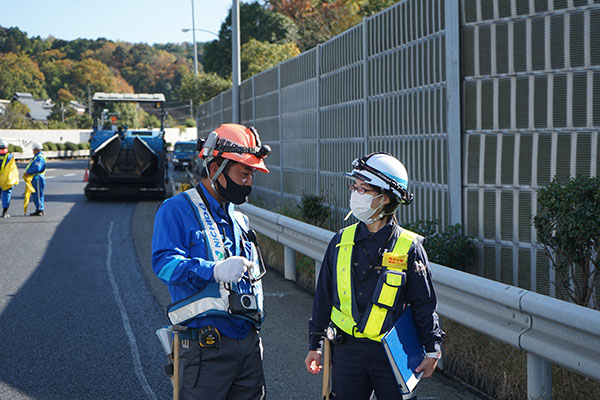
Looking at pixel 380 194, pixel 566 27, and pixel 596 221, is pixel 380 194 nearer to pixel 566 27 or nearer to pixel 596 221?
pixel 596 221

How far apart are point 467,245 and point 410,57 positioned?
A: 2744mm

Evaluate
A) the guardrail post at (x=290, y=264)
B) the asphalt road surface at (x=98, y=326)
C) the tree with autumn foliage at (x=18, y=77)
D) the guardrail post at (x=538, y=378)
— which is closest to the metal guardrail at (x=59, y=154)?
the asphalt road surface at (x=98, y=326)

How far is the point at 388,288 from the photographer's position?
4.01 m

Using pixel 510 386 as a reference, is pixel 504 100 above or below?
above

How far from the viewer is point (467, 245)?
27.1 ft

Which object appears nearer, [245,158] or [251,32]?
[245,158]

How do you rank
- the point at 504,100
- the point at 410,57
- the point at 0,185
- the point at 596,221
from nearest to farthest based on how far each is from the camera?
the point at 596,221
the point at 504,100
the point at 410,57
the point at 0,185

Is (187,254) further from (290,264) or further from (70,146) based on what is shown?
(70,146)

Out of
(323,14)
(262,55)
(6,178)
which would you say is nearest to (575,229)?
(6,178)

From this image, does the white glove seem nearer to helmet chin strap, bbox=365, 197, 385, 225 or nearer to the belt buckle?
the belt buckle

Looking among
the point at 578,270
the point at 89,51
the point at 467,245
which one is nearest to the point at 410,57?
the point at 467,245

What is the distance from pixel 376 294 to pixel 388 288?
0.07 metres

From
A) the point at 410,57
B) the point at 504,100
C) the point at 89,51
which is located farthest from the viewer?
the point at 89,51

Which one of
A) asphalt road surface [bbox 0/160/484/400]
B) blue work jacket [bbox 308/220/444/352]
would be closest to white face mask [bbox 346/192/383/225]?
blue work jacket [bbox 308/220/444/352]
